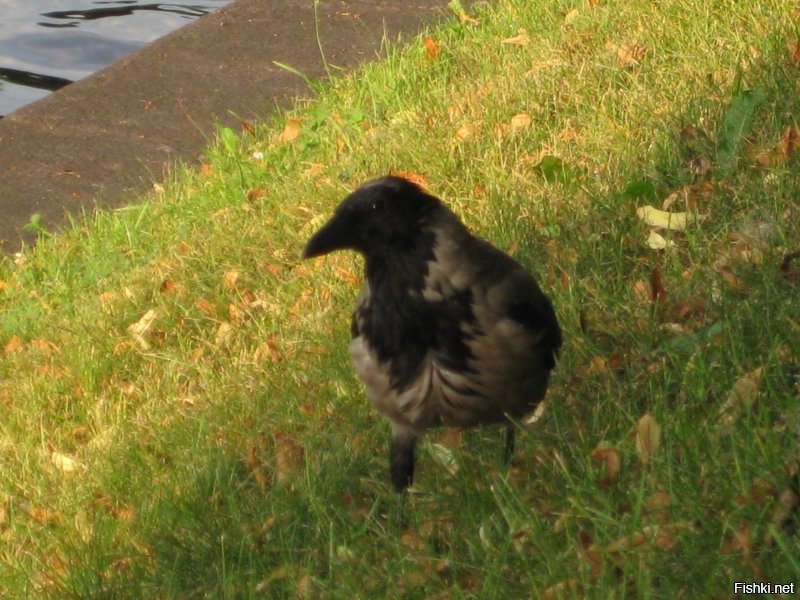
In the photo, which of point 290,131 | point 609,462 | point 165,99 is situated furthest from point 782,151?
point 165,99

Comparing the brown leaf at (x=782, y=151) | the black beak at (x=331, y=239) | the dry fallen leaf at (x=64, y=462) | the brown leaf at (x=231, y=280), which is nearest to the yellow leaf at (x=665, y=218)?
the brown leaf at (x=782, y=151)

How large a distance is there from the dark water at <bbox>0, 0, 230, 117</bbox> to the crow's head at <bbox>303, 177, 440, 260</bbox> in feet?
25.5

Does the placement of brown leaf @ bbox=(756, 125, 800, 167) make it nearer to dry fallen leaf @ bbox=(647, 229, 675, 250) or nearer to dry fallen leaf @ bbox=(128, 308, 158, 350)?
dry fallen leaf @ bbox=(647, 229, 675, 250)

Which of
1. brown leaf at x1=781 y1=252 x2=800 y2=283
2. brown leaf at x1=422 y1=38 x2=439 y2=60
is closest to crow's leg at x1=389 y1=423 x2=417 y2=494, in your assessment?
brown leaf at x1=781 y1=252 x2=800 y2=283

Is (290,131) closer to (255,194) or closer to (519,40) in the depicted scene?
(255,194)

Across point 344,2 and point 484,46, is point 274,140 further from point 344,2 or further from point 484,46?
point 344,2

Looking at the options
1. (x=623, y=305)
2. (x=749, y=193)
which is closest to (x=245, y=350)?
(x=623, y=305)

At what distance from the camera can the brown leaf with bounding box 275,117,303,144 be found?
23.9 ft

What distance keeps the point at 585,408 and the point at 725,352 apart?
47 centimetres

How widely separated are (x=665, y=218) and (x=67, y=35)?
345 inches

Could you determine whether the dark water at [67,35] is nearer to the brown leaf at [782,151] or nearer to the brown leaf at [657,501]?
the brown leaf at [782,151]

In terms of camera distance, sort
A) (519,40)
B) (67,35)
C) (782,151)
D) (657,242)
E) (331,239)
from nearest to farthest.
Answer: (331,239) < (657,242) < (782,151) < (519,40) < (67,35)

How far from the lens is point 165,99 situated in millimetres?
8648

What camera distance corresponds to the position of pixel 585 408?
12.5 feet
